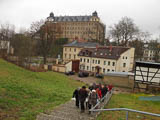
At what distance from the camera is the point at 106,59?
1601 inches

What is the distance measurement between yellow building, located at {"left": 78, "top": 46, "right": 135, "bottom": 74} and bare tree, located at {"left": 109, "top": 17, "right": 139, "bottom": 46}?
435 inches

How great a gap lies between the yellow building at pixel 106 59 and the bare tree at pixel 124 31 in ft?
36.3

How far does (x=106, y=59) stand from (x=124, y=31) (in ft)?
49.8

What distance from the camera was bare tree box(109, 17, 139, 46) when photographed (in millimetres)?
48953

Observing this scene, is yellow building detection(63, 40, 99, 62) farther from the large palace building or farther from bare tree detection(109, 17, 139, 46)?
the large palace building

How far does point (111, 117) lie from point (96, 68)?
109 ft

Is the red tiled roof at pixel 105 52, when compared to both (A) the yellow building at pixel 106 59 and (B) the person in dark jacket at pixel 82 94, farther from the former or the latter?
(B) the person in dark jacket at pixel 82 94

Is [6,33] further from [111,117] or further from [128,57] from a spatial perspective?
[111,117]

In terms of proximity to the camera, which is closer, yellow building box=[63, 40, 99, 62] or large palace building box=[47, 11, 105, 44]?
yellow building box=[63, 40, 99, 62]

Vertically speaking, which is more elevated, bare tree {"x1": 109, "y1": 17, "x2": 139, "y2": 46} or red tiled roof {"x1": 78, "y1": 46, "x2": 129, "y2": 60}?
bare tree {"x1": 109, "y1": 17, "x2": 139, "y2": 46}

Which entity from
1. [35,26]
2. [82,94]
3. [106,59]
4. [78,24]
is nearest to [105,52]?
[106,59]

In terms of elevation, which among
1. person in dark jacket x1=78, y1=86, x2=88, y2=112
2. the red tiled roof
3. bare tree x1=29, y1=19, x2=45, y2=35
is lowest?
person in dark jacket x1=78, y1=86, x2=88, y2=112

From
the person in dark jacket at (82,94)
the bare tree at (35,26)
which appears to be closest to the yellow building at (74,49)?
the bare tree at (35,26)

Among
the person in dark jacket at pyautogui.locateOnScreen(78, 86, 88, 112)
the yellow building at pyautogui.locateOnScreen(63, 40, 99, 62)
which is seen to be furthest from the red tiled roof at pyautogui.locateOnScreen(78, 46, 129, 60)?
the person in dark jacket at pyautogui.locateOnScreen(78, 86, 88, 112)
